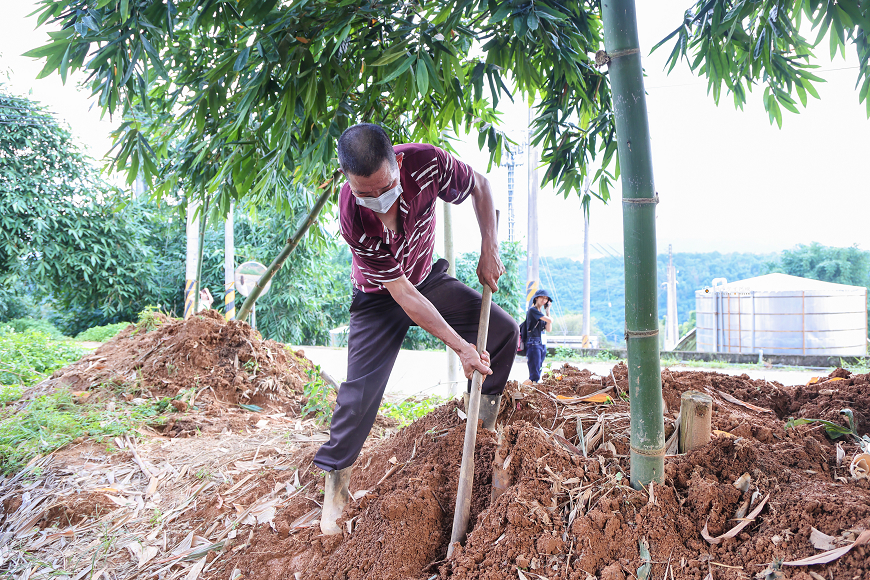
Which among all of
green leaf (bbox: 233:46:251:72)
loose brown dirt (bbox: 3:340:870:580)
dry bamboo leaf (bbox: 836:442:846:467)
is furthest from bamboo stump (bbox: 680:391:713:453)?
green leaf (bbox: 233:46:251:72)

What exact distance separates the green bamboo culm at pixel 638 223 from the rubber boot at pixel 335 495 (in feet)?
3.96

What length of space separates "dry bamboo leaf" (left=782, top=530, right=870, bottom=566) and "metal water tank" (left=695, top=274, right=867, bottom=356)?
36.1 feet

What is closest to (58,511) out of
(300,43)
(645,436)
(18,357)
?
(300,43)

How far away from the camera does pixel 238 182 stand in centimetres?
254

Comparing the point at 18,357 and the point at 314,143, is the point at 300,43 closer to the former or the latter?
the point at 314,143

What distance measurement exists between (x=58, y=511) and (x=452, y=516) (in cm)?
212

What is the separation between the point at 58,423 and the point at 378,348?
2674 mm

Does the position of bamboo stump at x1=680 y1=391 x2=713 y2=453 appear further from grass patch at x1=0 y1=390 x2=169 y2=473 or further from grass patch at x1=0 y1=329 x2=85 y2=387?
grass patch at x1=0 y1=329 x2=85 y2=387

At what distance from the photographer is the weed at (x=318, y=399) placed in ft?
11.9

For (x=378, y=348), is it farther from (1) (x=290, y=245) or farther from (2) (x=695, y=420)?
(1) (x=290, y=245)

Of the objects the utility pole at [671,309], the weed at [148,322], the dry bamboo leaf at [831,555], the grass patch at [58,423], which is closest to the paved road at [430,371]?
the weed at [148,322]

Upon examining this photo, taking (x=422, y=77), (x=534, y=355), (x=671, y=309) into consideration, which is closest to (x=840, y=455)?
(x=422, y=77)

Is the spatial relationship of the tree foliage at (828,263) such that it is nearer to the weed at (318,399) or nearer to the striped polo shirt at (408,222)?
the weed at (318,399)

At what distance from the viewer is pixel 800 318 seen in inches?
436
